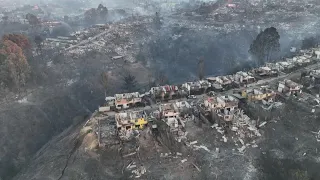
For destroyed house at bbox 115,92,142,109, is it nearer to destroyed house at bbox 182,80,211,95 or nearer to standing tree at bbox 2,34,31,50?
destroyed house at bbox 182,80,211,95

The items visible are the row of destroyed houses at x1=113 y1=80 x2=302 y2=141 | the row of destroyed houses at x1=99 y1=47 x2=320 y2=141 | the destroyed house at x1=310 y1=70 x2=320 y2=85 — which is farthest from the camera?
the destroyed house at x1=310 y1=70 x2=320 y2=85

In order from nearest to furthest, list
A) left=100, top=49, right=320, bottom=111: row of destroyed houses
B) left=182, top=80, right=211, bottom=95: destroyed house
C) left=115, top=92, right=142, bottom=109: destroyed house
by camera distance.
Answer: left=115, top=92, right=142, bottom=109: destroyed house, left=100, top=49, right=320, bottom=111: row of destroyed houses, left=182, top=80, right=211, bottom=95: destroyed house

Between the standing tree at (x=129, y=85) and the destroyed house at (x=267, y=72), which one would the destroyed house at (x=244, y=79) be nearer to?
the destroyed house at (x=267, y=72)

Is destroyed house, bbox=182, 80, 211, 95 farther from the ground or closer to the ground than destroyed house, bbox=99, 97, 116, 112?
farther from the ground

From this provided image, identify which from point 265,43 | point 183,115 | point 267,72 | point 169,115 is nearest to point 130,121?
point 169,115

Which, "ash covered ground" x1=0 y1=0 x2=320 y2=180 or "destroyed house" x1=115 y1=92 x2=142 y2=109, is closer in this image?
"ash covered ground" x1=0 y1=0 x2=320 y2=180

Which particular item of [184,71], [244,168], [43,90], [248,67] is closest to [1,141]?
[43,90]

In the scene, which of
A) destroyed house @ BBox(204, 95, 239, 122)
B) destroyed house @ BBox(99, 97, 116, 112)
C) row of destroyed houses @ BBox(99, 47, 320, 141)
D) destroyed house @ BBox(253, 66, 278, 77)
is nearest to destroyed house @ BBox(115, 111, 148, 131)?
row of destroyed houses @ BBox(99, 47, 320, 141)

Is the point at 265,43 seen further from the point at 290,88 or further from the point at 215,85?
the point at 215,85

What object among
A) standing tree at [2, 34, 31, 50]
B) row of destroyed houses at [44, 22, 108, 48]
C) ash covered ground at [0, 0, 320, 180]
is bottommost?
ash covered ground at [0, 0, 320, 180]
